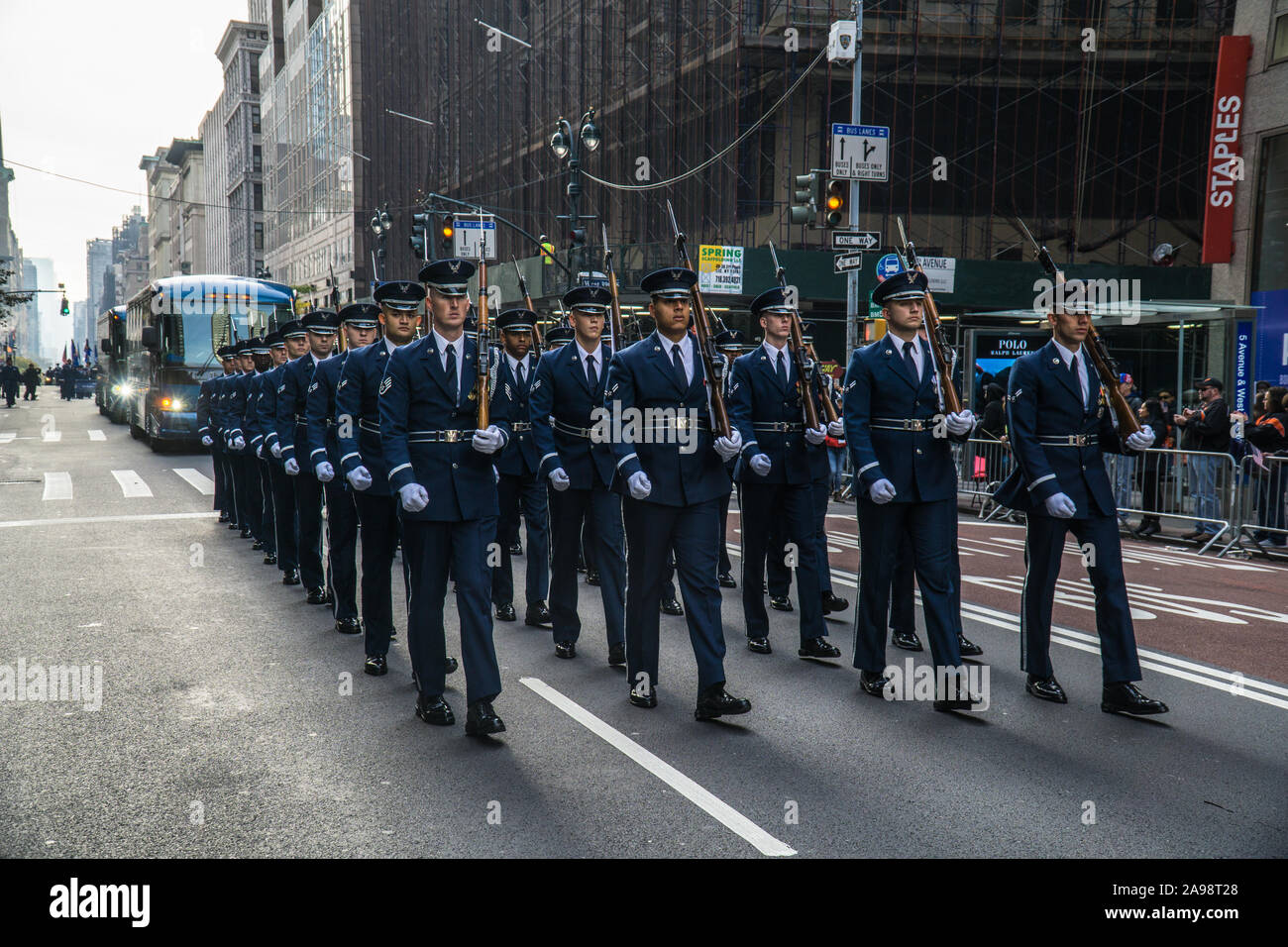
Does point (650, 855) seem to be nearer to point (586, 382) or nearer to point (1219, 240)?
point (586, 382)

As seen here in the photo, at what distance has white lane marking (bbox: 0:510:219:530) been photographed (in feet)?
43.5

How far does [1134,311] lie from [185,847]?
15.7m

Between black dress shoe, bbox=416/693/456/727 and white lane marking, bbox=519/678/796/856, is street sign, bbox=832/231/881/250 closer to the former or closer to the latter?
white lane marking, bbox=519/678/796/856

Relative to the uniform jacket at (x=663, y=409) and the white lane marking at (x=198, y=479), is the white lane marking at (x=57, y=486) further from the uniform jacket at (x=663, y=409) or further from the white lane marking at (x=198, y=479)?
the uniform jacket at (x=663, y=409)

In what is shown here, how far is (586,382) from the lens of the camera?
7820mm

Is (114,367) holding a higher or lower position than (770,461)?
higher

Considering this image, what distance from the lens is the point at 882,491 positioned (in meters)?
6.12

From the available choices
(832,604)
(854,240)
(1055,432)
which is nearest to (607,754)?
(1055,432)

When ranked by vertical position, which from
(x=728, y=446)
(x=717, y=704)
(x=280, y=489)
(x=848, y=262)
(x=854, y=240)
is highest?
(x=854, y=240)

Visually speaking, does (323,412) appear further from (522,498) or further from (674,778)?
(674,778)

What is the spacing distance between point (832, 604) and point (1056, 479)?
9.28ft

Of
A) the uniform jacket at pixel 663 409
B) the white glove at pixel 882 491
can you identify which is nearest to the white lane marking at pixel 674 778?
the uniform jacket at pixel 663 409

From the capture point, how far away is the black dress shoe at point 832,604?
855 centimetres
